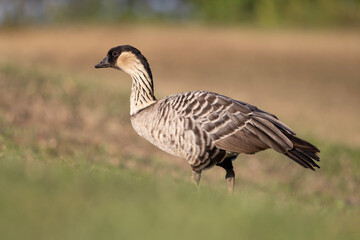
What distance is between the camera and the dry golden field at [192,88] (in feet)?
47.1

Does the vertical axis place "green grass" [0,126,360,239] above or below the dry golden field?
above

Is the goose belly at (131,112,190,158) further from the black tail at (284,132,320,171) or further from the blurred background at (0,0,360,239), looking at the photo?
the black tail at (284,132,320,171)

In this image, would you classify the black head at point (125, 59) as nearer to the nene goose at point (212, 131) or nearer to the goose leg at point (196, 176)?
the nene goose at point (212, 131)

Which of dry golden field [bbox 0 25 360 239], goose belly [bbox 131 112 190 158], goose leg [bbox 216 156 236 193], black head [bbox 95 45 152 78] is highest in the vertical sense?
black head [bbox 95 45 152 78]

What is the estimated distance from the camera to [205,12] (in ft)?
194

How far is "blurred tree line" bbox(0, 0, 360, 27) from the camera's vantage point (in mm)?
48750

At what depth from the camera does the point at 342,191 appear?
1534cm

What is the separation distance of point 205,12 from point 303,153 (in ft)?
171

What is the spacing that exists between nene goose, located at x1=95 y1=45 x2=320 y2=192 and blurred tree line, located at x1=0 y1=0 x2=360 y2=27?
40451 millimetres

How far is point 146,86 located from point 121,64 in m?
0.69

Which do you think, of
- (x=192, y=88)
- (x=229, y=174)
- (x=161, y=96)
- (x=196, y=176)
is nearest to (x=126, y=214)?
(x=196, y=176)

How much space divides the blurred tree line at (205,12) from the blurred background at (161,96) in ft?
0.61

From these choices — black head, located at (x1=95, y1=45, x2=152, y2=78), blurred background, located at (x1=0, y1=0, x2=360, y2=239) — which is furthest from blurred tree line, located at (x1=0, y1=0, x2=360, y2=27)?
black head, located at (x1=95, y1=45, x2=152, y2=78)

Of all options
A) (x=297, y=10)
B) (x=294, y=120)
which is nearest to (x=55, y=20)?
(x=297, y=10)
